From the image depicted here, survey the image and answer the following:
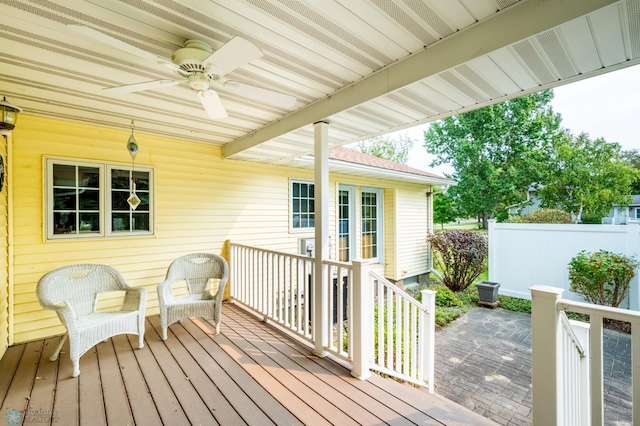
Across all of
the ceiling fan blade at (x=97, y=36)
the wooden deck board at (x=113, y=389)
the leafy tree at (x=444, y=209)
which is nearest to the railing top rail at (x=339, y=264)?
the wooden deck board at (x=113, y=389)

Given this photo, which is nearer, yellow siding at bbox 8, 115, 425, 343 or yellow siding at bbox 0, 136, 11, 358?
yellow siding at bbox 0, 136, 11, 358

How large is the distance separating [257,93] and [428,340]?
2847 mm

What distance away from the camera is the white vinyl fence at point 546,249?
505cm

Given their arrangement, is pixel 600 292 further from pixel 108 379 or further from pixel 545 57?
pixel 108 379

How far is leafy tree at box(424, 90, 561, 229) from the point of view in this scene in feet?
44.9

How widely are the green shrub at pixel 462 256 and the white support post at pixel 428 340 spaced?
4668mm

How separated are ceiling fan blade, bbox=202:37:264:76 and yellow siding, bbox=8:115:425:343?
9.06 feet

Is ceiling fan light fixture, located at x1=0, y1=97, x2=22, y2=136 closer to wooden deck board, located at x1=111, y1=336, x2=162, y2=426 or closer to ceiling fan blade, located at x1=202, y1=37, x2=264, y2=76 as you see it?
ceiling fan blade, located at x1=202, y1=37, x2=264, y2=76

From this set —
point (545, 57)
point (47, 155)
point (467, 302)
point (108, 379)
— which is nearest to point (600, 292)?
point (467, 302)

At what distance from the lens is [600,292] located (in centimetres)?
489

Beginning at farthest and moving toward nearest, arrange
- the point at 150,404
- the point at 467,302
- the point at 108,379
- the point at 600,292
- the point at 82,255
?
the point at 467,302
the point at 600,292
the point at 82,255
the point at 108,379
the point at 150,404

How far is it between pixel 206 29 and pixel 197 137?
8.68ft

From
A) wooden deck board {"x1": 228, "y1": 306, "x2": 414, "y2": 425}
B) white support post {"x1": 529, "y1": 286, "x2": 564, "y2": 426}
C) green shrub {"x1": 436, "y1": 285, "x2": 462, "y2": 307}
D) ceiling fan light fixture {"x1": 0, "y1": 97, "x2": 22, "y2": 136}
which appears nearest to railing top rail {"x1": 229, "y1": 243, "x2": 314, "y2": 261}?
wooden deck board {"x1": 228, "y1": 306, "x2": 414, "y2": 425}

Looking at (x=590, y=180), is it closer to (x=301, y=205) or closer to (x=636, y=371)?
(x=301, y=205)
